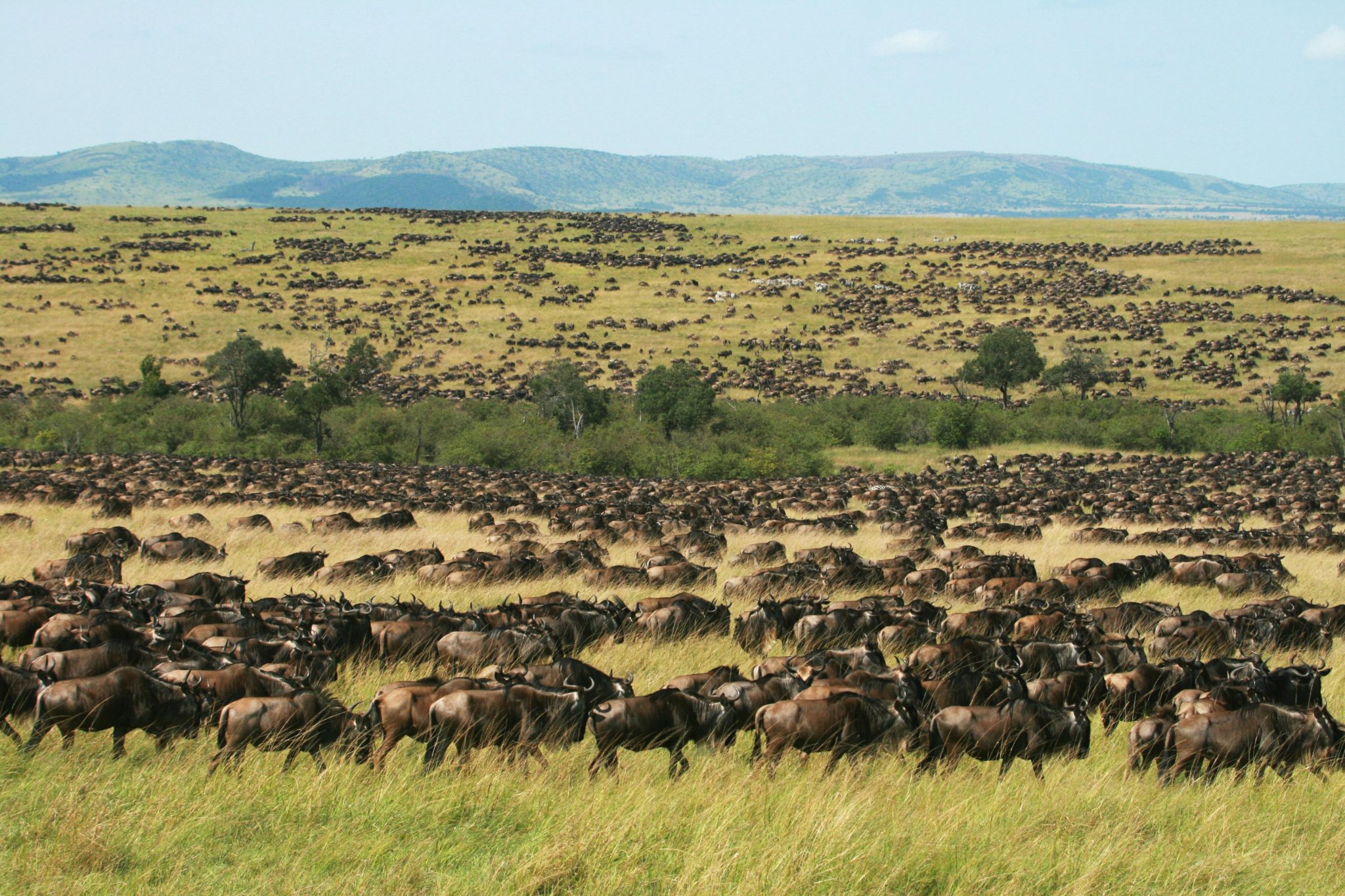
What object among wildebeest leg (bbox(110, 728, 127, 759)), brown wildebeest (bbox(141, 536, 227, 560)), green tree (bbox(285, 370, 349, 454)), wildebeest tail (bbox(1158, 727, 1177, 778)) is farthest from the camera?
green tree (bbox(285, 370, 349, 454))

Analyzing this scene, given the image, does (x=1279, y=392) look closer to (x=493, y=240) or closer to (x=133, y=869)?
(x=133, y=869)

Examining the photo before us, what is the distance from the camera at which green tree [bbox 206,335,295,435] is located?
173 feet

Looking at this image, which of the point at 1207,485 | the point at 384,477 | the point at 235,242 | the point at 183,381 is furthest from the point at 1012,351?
the point at 235,242

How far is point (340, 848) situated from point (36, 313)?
90315 millimetres

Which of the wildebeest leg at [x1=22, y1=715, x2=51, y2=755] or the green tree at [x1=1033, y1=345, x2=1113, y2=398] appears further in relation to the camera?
the green tree at [x1=1033, y1=345, x2=1113, y2=398]

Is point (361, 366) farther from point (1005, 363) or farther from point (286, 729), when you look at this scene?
point (286, 729)

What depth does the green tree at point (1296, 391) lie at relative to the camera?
56406mm

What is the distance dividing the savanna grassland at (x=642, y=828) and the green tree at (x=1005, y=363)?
59.0m

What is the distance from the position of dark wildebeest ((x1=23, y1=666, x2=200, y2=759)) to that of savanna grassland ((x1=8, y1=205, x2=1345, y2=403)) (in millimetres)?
58750

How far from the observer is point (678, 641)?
12.0 metres

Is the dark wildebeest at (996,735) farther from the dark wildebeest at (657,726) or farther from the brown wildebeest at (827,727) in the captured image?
the dark wildebeest at (657,726)

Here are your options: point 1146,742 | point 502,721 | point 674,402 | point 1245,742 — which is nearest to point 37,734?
point 502,721

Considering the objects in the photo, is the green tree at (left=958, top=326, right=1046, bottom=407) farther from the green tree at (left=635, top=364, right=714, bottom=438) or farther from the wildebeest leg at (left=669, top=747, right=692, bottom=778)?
the wildebeest leg at (left=669, top=747, right=692, bottom=778)

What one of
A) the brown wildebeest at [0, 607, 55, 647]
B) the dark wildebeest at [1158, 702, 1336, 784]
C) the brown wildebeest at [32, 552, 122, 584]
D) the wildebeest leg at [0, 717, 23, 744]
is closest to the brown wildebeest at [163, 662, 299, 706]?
the wildebeest leg at [0, 717, 23, 744]
